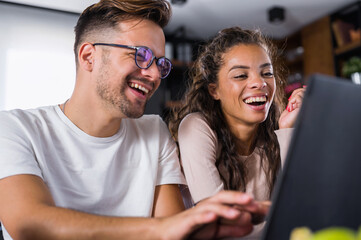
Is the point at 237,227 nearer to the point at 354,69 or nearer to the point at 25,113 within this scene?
the point at 25,113

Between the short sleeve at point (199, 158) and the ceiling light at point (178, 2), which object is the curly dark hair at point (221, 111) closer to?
the short sleeve at point (199, 158)

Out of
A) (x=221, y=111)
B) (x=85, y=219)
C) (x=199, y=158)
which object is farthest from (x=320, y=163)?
(x=221, y=111)

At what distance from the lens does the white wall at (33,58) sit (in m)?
3.27

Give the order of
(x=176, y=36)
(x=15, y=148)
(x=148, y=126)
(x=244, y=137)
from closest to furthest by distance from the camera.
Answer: (x=15, y=148) → (x=148, y=126) → (x=244, y=137) → (x=176, y=36)

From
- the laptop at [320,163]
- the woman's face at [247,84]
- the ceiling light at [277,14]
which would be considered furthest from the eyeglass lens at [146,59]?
the ceiling light at [277,14]

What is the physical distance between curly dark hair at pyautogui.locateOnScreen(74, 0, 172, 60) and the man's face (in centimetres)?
3

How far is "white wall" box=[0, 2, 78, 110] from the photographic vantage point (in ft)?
10.7

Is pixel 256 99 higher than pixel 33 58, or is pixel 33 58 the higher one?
pixel 33 58

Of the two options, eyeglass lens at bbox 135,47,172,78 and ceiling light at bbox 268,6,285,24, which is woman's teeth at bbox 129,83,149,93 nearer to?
eyeglass lens at bbox 135,47,172,78

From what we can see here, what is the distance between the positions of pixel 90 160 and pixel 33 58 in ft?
9.16

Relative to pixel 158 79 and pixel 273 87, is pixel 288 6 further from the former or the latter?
pixel 158 79

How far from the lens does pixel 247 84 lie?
128cm

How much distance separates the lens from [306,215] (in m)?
0.40

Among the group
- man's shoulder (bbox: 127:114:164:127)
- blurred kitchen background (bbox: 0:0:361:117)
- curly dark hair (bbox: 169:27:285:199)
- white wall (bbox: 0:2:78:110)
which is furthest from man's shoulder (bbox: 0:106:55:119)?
white wall (bbox: 0:2:78:110)
